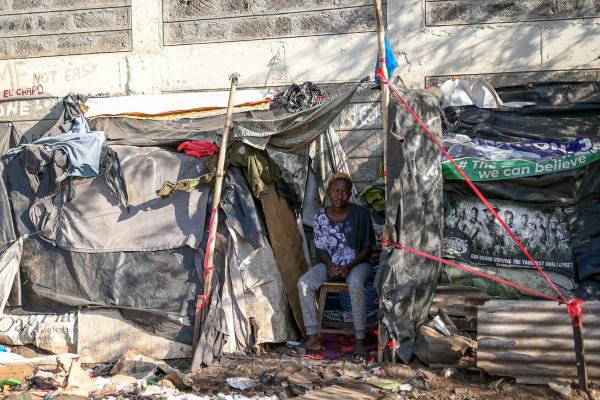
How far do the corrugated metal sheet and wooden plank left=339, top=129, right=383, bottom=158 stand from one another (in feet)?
10.0

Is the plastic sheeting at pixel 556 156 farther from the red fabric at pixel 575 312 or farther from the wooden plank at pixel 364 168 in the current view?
the red fabric at pixel 575 312

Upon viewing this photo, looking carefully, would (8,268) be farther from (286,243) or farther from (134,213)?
(286,243)

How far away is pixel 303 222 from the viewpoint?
8367 mm

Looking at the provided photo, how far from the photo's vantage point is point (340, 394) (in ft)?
19.6

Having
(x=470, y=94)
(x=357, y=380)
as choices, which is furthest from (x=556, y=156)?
(x=357, y=380)

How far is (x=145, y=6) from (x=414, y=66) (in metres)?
3.35

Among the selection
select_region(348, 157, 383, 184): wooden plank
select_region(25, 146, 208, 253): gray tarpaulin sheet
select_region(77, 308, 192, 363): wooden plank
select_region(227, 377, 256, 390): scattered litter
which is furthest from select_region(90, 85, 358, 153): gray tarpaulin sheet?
select_region(227, 377, 256, 390): scattered litter

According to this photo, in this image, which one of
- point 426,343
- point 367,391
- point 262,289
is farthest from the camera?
point 262,289

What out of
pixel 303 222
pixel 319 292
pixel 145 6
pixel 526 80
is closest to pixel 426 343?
pixel 319 292

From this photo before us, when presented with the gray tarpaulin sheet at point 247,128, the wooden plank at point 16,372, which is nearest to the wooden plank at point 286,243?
the gray tarpaulin sheet at point 247,128

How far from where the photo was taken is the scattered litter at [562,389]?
5828 mm

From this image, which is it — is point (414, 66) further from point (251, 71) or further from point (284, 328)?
point (284, 328)

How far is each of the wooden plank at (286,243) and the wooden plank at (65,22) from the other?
3.41 metres

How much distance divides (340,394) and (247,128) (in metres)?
2.72
